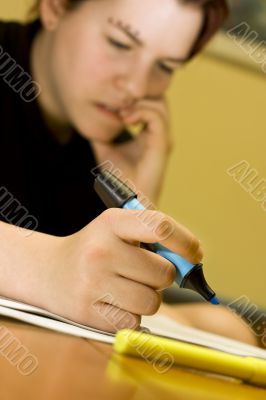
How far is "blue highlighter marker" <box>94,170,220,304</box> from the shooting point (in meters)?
0.41

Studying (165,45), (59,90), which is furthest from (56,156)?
(165,45)

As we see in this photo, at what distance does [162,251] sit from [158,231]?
0.14ft

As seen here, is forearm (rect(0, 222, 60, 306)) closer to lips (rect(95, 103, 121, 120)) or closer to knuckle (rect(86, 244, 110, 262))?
knuckle (rect(86, 244, 110, 262))

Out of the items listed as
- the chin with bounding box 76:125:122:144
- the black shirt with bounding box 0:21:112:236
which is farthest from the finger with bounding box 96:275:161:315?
the chin with bounding box 76:125:122:144

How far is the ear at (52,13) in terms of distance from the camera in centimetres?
137

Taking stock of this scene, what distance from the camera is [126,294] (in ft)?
1.44

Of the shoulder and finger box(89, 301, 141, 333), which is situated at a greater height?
the shoulder

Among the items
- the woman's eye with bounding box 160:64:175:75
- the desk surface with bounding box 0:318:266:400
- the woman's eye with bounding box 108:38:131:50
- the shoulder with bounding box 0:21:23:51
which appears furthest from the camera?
the woman's eye with bounding box 160:64:175:75

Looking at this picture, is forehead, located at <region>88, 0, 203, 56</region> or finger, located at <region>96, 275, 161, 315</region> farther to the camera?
forehead, located at <region>88, 0, 203, 56</region>

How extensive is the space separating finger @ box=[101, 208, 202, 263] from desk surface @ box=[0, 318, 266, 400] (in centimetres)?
7

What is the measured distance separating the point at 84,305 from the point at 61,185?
2.57ft

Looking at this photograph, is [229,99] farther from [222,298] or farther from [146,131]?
[222,298]

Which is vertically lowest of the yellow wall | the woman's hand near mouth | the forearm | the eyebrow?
the yellow wall

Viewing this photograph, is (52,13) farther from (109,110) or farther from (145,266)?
(145,266)
